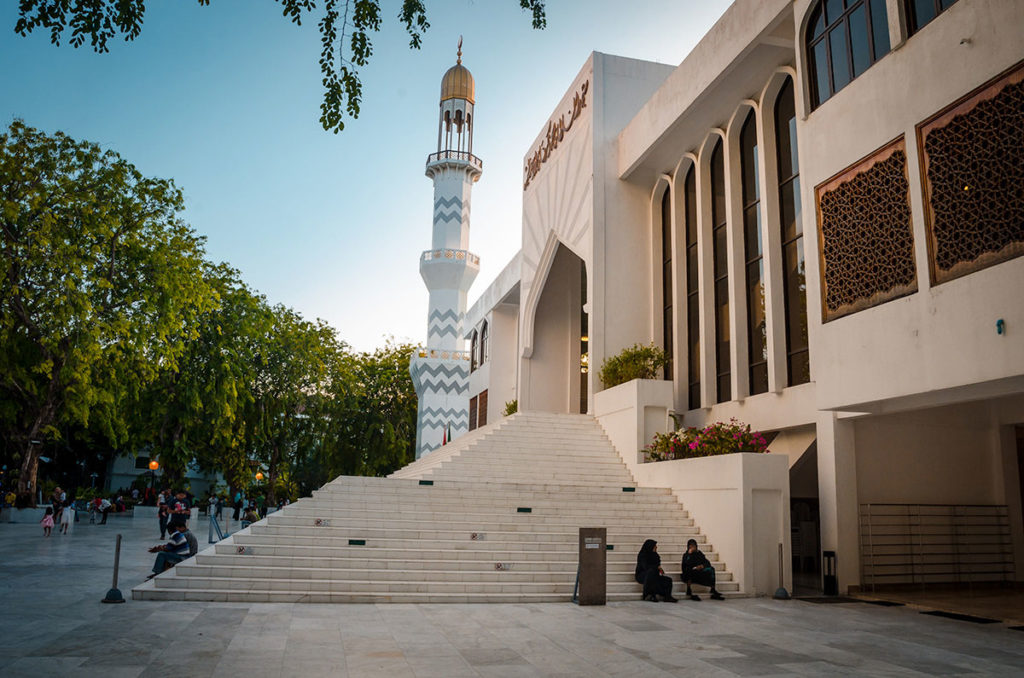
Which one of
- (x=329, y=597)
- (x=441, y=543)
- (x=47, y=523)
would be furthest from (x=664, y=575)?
(x=47, y=523)

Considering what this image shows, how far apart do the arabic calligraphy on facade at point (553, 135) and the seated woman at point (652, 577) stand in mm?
14771

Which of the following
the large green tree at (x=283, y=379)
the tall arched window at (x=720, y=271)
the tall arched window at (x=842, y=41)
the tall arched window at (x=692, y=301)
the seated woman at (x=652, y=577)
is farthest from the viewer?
the large green tree at (x=283, y=379)

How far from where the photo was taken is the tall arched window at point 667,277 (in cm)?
2069

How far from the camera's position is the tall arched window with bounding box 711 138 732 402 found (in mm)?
18172

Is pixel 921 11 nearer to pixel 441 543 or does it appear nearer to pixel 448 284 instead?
pixel 441 543

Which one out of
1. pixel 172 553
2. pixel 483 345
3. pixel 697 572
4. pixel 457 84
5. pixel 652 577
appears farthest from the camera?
pixel 457 84

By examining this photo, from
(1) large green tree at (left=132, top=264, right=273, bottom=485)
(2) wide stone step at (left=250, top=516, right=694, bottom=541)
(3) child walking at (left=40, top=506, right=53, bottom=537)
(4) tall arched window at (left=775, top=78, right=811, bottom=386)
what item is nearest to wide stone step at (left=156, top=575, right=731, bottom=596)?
(2) wide stone step at (left=250, top=516, right=694, bottom=541)

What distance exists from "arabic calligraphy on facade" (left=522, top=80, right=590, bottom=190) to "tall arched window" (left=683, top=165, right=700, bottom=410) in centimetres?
435

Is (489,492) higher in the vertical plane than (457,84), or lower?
lower

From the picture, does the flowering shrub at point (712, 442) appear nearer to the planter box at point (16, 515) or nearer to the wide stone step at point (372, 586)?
the wide stone step at point (372, 586)

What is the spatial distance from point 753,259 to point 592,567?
9296 mm

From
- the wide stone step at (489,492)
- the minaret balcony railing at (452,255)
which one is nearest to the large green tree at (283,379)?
the minaret balcony railing at (452,255)

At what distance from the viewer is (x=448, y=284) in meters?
38.7

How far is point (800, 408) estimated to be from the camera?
47.8ft
